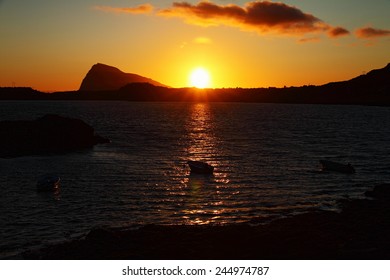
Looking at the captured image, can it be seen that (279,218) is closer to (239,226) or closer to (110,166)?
(239,226)

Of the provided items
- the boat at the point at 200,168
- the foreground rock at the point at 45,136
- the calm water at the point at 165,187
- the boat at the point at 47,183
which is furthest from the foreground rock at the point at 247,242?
the foreground rock at the point at 45,136

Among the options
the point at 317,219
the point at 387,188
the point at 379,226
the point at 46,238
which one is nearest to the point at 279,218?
the point at 317,219

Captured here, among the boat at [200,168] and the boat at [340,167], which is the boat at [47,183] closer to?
the boat at [200,168]

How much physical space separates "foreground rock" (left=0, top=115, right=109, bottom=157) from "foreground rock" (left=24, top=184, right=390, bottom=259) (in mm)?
50854

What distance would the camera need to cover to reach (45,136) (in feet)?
275

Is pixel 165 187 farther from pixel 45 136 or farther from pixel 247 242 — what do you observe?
pixel 45 136

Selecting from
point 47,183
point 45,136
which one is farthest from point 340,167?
point 45,136

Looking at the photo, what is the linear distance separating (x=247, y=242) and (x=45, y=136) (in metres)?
65.0

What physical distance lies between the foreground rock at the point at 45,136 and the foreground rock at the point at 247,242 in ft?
167

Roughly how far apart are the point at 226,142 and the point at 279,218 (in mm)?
65975

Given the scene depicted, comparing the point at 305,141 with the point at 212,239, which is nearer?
the point at 212,239

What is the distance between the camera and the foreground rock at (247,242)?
2578 centimetres

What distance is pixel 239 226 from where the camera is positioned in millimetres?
31562

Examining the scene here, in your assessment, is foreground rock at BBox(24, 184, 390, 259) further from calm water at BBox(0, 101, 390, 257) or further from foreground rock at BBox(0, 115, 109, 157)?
foreground rock at BBox(0, 115, 109, 157)
